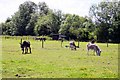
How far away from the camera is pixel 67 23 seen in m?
114

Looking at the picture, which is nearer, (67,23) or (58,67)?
(58,67)

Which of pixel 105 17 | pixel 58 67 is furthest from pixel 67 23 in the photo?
pixel 58 67

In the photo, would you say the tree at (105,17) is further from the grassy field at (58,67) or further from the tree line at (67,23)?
the grassy field at (58,67)

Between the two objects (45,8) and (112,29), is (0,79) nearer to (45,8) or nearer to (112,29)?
(112,29)

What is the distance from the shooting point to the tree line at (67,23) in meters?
98.2

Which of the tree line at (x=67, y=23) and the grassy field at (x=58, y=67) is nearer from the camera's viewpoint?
the grassy field at (x=58, y=67)

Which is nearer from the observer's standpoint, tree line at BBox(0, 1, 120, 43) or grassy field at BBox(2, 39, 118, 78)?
grassy field at BBox(2, 39, 118, 78)

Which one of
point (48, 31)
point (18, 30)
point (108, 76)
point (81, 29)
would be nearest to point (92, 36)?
point (81, 29)

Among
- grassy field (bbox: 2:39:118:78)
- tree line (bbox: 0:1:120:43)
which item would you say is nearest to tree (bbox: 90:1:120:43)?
tree line (bbox: 0:1:120:43)

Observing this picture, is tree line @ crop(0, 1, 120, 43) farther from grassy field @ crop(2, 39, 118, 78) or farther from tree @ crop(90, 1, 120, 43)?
grassy field @ crop(2, 39, 118, 78)

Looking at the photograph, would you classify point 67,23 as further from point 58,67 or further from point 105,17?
point 58,67

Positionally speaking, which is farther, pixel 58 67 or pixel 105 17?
pixel 105 17

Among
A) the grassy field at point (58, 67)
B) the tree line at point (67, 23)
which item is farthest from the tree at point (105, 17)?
the grassy field at point (58, 67)

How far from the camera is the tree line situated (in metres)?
98.2
